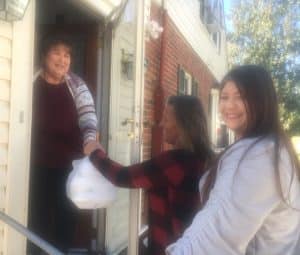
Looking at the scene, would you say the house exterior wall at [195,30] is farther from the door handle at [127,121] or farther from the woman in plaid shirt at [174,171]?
the woman in plaid shirt at [174,171]

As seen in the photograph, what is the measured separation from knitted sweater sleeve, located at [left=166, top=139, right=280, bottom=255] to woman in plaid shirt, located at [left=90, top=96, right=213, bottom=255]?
1.14m

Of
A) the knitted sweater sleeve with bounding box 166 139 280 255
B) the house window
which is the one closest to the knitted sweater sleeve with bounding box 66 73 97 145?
the knitted sweater sleeve with bounding box 166 139 280 255

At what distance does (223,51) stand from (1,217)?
631 inches

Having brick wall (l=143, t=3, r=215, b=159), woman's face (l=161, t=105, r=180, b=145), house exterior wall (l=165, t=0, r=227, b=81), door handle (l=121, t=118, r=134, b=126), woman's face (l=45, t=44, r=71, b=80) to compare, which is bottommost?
woman's face (l=161, t=105, r=180, b=145)

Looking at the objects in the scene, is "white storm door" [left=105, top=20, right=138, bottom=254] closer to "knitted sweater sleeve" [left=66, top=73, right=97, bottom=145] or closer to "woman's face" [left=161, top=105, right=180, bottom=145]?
"knitted sweater sleeve" [left=66, top=73, right=97, bottom=145]

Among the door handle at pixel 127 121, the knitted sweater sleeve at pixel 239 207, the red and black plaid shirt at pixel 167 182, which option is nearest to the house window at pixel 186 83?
the door handle at pixel 127 121

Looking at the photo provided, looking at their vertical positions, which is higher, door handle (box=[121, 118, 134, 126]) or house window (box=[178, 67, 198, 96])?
house window (box=[178, 67, 198, 96])

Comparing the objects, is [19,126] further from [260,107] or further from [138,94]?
[260,107]

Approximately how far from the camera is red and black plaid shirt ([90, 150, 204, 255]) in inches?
109

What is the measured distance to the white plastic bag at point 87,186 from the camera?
2.85m

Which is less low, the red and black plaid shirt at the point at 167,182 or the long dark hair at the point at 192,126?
the long dark hair at the point at 192,126

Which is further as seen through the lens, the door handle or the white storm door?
the white storm door

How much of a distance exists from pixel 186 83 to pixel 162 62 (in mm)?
2900

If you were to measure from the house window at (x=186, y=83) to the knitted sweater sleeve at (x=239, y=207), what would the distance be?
709 cm
